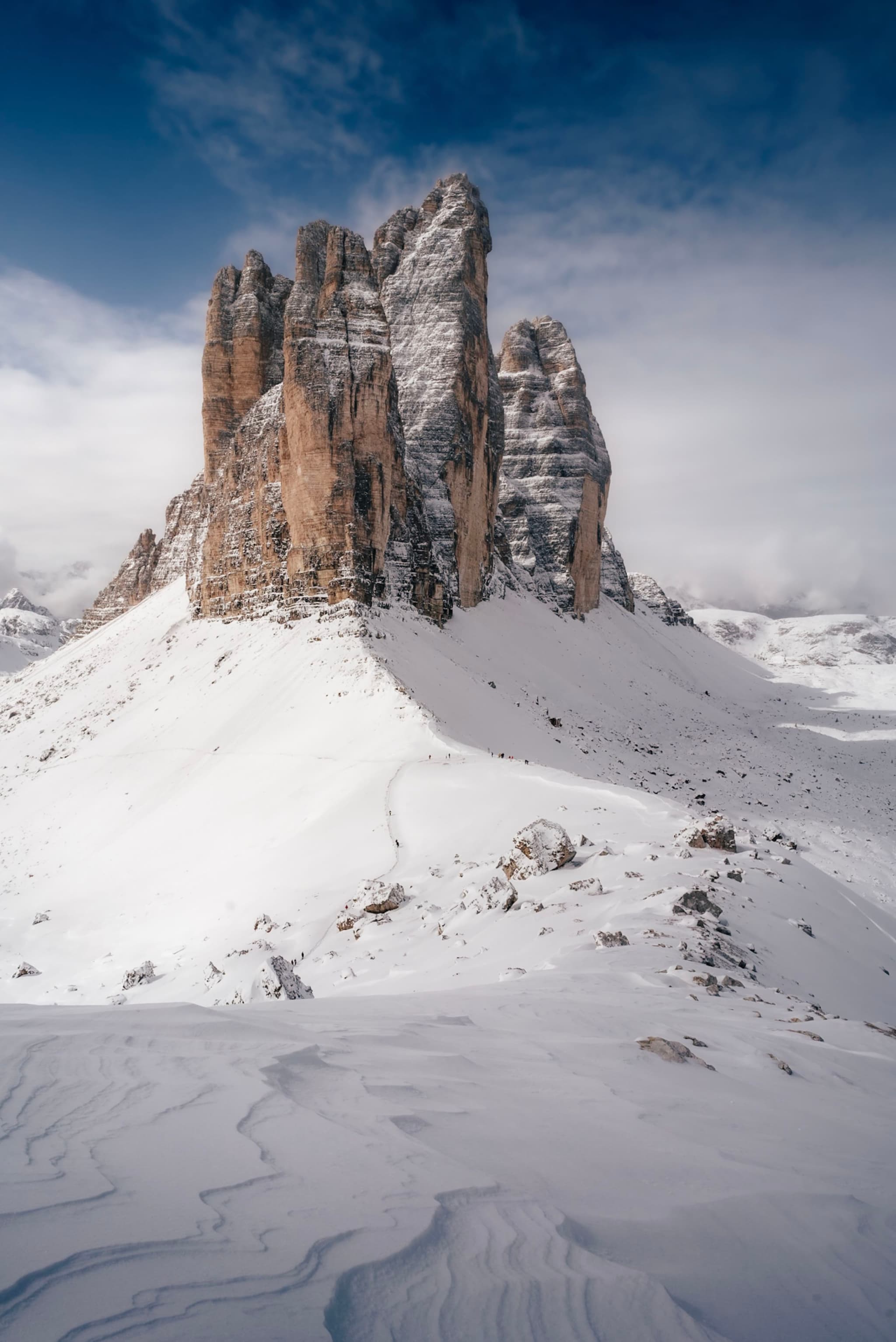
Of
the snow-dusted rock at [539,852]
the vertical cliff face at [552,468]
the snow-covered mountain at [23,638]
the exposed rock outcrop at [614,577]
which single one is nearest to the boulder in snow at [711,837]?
the snow-dusted rock at [539,852]

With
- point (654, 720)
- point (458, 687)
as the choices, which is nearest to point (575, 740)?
point (458, 687)

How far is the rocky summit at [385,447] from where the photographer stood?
2336cm

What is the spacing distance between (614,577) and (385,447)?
113ft

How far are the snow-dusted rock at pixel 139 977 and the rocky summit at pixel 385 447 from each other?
14.6m

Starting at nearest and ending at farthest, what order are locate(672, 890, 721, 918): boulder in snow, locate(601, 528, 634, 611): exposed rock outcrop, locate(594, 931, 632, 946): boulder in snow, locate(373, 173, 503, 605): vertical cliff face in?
1. locate(594, 931, 632, 946): boulder in snow
2. locate(672, 890, 721, 918): boulder in snow
3. locate(373, 173, 503, 605): vertical cliff face
4. locate(601, 528, 634, 611): exposed rock outcrop

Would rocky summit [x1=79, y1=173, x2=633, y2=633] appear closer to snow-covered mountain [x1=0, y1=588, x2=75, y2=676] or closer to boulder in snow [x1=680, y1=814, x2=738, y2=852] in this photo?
boulder in snow [x1=680, y1=814, x2=738, y2=852]

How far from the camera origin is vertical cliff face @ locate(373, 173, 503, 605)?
32.1 m

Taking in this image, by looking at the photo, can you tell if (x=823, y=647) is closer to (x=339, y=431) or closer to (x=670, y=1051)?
(x=339, y=431)

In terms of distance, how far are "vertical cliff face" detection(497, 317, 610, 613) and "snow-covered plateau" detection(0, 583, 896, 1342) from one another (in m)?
28.1

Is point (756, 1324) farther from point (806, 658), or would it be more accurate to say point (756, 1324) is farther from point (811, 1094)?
point (806, 658)

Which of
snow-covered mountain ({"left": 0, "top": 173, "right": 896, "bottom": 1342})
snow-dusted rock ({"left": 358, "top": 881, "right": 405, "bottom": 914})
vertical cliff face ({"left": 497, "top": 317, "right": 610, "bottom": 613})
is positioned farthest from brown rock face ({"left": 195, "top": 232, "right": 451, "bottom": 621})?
vertical cliff face ({"left": 497, "top": 317, "right": 610, "bottom": 613})

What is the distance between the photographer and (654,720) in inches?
1291

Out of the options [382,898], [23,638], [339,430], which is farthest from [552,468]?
[23,638]

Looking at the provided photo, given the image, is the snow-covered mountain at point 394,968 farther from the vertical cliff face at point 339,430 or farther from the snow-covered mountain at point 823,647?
the snow-covered mountain at point 823,647
